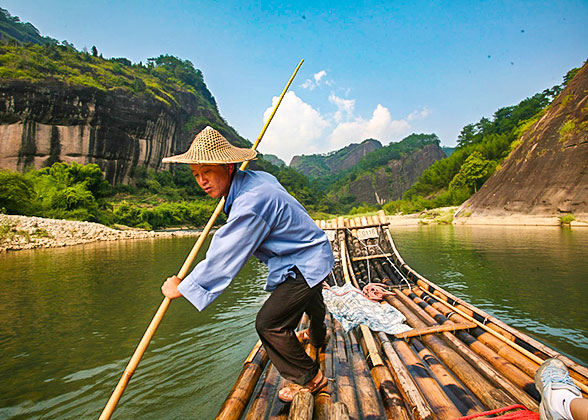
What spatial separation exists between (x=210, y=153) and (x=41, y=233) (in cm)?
2081

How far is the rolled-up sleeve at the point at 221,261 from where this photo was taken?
5.57 feet

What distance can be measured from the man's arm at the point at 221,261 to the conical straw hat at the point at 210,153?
1.34 ft

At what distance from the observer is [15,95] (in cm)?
3603

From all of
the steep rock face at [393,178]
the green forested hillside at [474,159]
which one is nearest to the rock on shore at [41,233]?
the green forested hillside at [474,159]

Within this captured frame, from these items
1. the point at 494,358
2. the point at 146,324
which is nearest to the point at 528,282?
the point at 494,358

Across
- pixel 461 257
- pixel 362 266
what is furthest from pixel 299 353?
pixel 461 257

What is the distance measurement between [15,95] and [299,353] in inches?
2003

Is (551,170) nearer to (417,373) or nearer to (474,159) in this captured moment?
(474,159)

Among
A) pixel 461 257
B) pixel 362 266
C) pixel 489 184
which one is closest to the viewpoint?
pixel 362 266

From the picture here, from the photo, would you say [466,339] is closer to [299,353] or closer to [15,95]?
[299,353]

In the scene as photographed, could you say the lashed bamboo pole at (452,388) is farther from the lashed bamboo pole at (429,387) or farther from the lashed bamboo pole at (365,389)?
the lashed bamboo pole at (365,389)

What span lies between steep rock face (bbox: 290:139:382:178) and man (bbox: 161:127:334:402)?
142029 millimetres

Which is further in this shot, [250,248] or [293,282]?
[293,282]

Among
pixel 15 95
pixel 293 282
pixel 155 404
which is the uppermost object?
pixel 15 95
